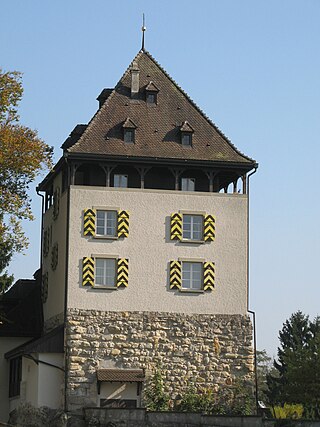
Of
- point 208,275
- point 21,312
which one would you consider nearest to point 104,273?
point 208,275

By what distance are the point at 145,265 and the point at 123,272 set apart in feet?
3.15

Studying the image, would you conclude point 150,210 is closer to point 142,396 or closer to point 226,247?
point 226,247

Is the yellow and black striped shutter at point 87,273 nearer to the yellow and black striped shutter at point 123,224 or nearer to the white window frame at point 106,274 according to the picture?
the white window frame at point 106,274

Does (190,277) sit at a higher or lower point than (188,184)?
lower

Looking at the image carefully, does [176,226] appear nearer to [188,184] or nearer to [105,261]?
[188,184]

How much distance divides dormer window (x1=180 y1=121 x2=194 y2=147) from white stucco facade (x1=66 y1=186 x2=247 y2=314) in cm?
224

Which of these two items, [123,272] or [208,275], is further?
[208,275]

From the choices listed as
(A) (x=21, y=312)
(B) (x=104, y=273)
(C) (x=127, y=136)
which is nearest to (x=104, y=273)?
(B) (x=104, y=273)

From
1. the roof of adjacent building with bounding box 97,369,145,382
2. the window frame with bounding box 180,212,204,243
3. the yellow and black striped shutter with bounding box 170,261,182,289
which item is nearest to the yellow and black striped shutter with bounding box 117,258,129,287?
the yellow and black striped shutter with bounding box 170,261,182,289

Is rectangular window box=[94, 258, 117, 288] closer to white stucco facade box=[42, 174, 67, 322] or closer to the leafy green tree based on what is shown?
white stucco facade box=[42, 174, 67, 322]

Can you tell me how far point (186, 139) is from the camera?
49094mm

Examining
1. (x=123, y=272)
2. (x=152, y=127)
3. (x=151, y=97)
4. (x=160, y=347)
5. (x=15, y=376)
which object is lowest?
(x=15, y=376)

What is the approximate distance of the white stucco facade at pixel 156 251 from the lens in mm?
46938

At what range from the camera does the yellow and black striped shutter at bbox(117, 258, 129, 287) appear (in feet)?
154
